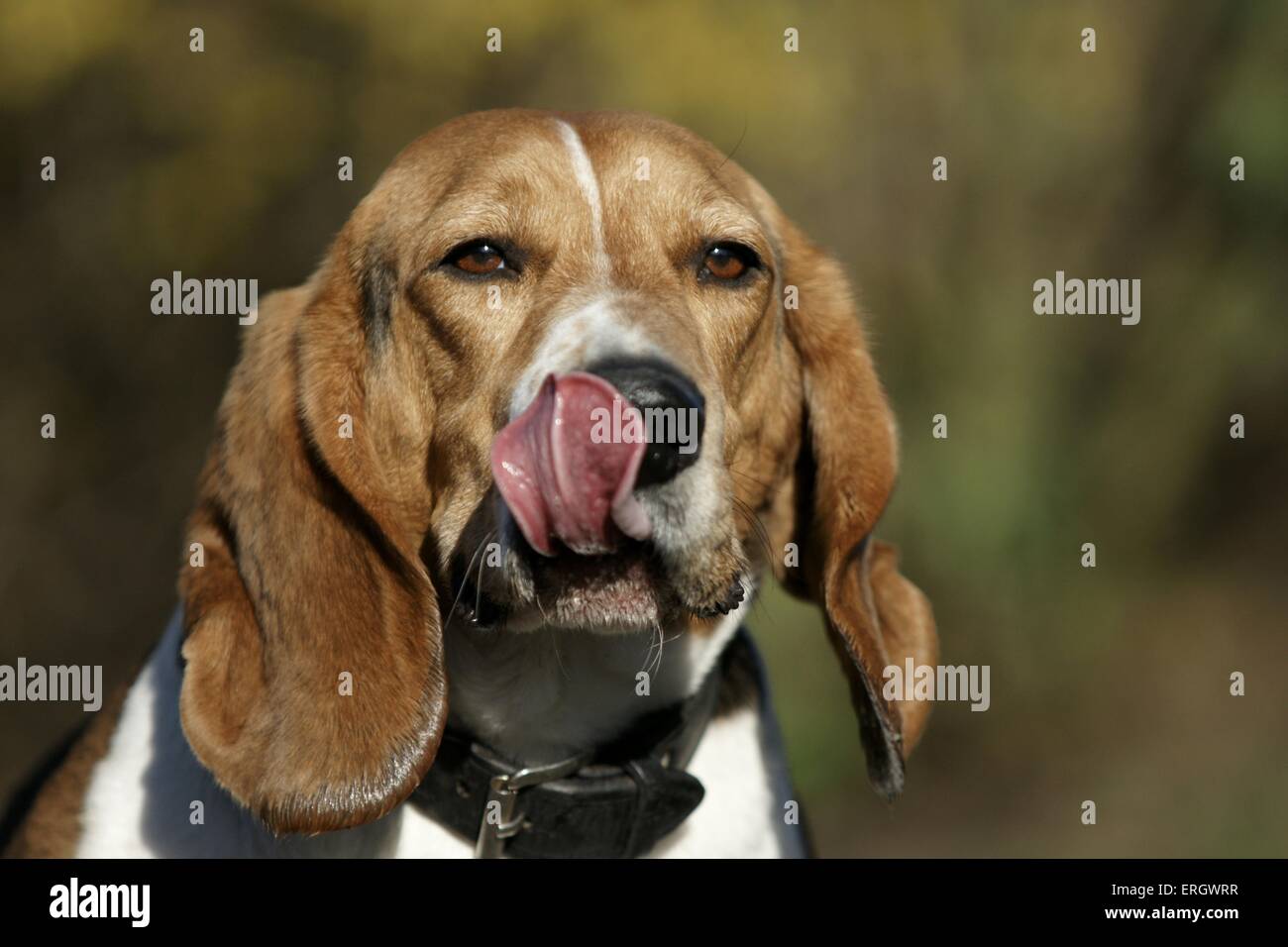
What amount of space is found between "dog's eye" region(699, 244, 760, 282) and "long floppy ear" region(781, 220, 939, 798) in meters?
0.33

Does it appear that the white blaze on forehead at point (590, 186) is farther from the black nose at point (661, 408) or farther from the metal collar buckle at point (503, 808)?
the metal collar buckle at point (503, 808)

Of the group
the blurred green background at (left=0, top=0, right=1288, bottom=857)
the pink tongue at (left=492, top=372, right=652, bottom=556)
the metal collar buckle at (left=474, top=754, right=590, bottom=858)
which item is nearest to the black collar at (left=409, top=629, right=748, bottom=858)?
the metal collar buckle at (left=474, top=754, right=590, bottom=858)

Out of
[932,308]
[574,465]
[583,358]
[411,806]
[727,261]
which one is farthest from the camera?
[932,308]

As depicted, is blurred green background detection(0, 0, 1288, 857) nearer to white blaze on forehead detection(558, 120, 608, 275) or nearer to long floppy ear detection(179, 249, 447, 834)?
white blaze on forehead detection(558, 120, 608, 275)

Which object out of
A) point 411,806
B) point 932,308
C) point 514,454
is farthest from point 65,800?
point 932,308

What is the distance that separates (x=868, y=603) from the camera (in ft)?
11.0

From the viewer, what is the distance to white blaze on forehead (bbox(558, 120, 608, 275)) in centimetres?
304

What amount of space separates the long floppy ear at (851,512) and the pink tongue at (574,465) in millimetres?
876

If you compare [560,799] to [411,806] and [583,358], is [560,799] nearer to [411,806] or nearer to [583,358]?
[411,806]

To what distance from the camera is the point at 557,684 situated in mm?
3070

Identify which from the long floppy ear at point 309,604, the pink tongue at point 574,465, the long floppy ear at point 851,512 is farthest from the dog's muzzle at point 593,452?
the long floppy ear at point 851,512

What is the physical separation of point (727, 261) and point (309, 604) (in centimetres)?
115

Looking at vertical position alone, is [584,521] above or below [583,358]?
below
